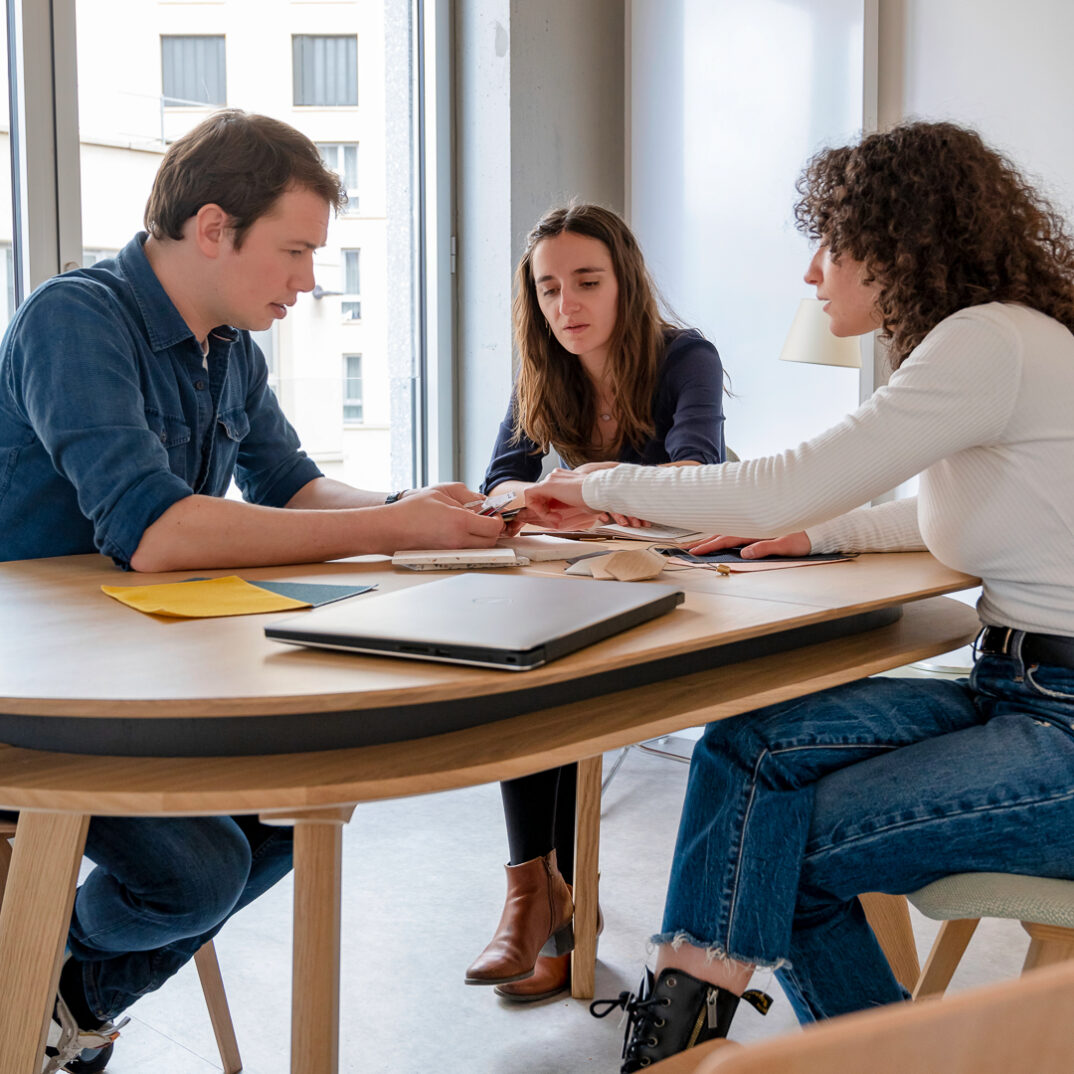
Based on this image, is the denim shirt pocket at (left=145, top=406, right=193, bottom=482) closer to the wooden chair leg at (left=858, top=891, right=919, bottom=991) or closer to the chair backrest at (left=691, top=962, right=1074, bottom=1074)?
the wooden chair leg at (left=858, top=891, right=919, bottom=991)

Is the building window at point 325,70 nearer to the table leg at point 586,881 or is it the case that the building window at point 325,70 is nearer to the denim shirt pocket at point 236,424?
the denim shirt pocket at point 236,424

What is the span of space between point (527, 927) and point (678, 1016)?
70 centimetres

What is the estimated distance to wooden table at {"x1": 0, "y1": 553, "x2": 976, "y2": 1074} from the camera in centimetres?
76

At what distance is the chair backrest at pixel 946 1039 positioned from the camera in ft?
1.10

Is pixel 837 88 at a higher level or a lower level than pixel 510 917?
higher

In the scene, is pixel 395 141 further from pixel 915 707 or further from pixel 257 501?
pixel 915 707

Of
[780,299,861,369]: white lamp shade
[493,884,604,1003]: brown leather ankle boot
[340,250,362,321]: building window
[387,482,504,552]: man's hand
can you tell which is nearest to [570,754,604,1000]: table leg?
[493,884,604,1003]: brown leather ankle boot

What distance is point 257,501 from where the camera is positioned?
6.11ft

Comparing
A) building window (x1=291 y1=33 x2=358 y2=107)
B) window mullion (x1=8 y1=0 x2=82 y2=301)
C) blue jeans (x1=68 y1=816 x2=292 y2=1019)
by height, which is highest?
building window (x1=291 y1=33 x2=358 y2=107)

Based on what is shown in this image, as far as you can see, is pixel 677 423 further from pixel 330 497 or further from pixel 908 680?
pixel 908 680

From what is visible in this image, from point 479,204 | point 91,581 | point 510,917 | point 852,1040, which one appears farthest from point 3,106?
point 852,1040

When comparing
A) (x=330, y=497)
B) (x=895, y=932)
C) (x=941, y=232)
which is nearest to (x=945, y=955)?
(x=895, y=932)

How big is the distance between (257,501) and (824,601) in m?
1.07

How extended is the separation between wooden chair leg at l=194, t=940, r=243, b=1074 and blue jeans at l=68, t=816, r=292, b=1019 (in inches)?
7.6
